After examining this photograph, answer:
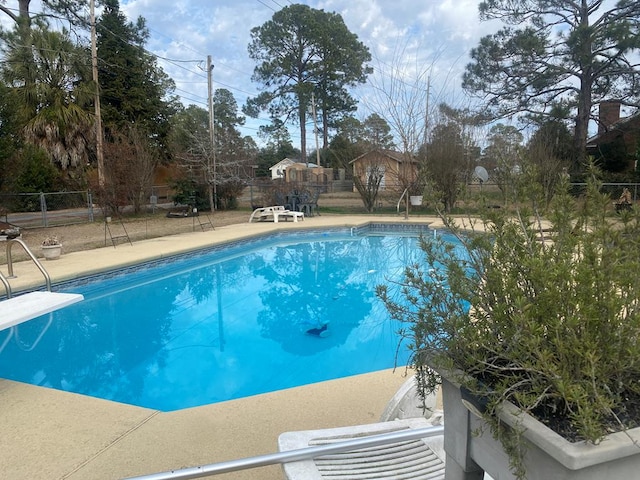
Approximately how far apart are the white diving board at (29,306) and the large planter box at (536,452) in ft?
11.2

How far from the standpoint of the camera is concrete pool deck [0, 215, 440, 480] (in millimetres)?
2207

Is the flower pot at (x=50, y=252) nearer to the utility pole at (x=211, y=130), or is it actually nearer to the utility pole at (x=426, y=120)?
the utility pole at (x=211, y=130)

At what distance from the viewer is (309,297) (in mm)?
7129

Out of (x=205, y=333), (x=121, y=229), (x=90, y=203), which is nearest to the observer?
(x=205, y=333)

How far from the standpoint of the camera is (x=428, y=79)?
44.9 feet

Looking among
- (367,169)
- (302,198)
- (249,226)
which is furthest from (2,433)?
(367,169)

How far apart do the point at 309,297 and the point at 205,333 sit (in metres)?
2.03

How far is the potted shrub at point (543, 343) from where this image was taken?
961 mm

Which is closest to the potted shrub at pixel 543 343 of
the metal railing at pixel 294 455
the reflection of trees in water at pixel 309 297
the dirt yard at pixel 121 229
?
the metal railing at pixel 294 455

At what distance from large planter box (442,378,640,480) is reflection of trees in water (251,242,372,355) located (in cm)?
385

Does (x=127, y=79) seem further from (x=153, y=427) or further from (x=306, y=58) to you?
(x=153, y=427)

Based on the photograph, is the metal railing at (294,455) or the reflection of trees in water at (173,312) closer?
the metal railing at (294,455)

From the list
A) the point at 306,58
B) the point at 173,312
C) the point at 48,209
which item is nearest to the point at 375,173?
the point at 173,312

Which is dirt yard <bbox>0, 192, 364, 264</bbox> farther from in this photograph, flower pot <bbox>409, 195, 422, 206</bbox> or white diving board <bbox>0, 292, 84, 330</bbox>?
white diving board <bbox>0, 292, 84, 330</bbox>
